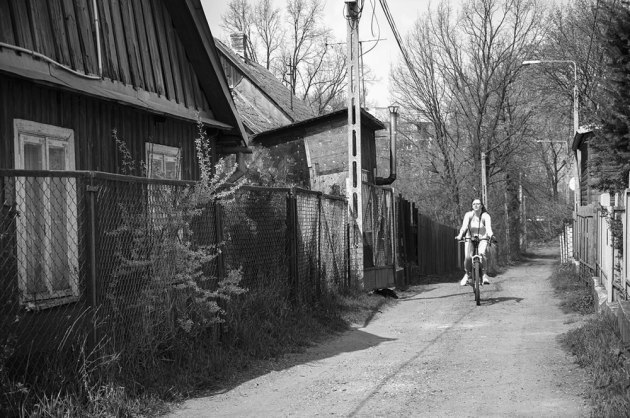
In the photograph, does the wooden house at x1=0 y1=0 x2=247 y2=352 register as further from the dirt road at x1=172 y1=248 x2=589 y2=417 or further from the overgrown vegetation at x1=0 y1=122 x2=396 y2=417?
the dirt road at x1=172 y1=248 x2=589 y2=417

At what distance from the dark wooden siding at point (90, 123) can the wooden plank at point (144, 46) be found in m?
0.49

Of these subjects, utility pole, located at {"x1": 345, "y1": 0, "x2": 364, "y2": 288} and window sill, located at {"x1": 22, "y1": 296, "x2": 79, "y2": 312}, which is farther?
utility pole, located at {"x1": 345, "y1": 0, "x2": 364, "y2": 288}

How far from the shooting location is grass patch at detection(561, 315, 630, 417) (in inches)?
232

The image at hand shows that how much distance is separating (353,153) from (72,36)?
313 inches

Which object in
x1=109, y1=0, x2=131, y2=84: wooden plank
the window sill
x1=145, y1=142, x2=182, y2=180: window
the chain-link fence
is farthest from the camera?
x1=145, y1=142, x2=182, y2=180: window

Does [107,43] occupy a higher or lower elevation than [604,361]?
higher

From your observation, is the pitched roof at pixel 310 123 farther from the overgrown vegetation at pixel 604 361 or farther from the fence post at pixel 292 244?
the overgrown vegetation at pixel 604 361

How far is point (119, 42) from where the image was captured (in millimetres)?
10094

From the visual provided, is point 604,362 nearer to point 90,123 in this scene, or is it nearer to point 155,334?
point 155,334

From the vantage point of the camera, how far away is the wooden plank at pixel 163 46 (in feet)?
36.9

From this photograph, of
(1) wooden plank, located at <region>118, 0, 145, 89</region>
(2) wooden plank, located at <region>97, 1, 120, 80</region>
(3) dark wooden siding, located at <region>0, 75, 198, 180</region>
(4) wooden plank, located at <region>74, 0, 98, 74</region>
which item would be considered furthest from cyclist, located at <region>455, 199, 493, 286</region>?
(4) wooden plank, located at <region>74, 0, 98, 74</region>

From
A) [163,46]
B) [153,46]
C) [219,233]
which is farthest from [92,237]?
[163,46]

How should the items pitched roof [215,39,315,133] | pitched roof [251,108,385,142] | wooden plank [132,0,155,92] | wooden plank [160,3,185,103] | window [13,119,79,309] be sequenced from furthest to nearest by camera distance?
pitched roof [215,39,315,133] → pitched roof [251,108,385,142] → wooden plank [160,3,185,103] → wooden plank [132,0,155,92] → window [13,119,79,309]

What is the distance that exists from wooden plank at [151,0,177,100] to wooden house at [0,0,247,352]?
0.06ft
